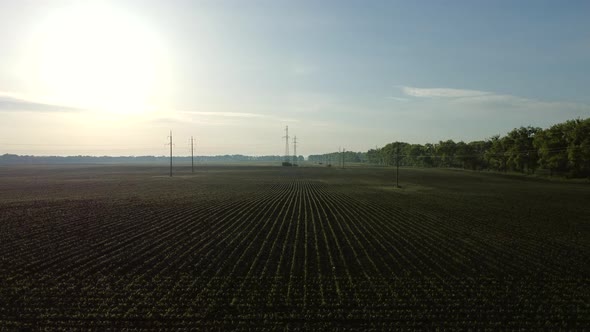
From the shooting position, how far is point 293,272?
14328mm

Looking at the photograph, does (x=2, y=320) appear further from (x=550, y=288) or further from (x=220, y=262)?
(x=550, y=288)

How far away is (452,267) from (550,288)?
10.6 feet

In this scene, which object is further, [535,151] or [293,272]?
[535,151]

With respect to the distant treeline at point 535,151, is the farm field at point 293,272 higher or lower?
lower

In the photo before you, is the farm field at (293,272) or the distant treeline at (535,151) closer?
the farm field at (293,272)

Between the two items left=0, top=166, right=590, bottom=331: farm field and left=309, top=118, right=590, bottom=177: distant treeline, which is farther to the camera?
left=309, top=118, right=590, bottom=177: distant treeline

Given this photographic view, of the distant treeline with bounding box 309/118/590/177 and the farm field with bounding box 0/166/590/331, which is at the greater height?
the distant treeline with bounding box 309/118/590/177

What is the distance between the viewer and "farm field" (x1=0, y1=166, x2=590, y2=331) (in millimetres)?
10453

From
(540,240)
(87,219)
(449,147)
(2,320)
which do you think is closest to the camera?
(2,320)

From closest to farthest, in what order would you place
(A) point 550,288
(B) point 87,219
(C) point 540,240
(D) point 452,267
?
(A) point 550,288 < (D) point 452,267 < (C) point 540,240 < (B) point 87,219

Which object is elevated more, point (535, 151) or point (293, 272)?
point (535, 151)

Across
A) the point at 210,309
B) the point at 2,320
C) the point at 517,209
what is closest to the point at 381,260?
the point at 210,309

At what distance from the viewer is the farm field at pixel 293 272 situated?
10453 millimetres

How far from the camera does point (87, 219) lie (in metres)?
26.2
